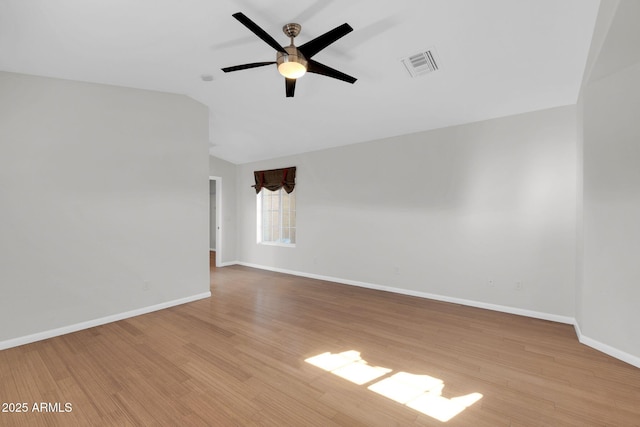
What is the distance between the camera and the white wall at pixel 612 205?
246 centimetres

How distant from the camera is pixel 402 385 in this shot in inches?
84.0

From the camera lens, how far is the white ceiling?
213 centimetres

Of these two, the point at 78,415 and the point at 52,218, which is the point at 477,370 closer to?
the point at 78,415

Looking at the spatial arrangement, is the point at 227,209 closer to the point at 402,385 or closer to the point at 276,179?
the point at 276,179

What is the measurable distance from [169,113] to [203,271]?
7.68 ft

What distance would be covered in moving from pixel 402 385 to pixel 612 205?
100 inches

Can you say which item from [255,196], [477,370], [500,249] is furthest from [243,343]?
[255,196]

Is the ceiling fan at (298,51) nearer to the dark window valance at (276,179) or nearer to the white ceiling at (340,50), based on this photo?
the white ceiling at (340,50)

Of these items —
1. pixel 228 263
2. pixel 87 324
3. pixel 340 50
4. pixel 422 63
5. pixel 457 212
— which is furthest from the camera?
pixel 228 263

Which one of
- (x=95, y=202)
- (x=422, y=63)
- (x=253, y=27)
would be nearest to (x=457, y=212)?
(x=422, y=63)

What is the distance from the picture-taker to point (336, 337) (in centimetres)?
297

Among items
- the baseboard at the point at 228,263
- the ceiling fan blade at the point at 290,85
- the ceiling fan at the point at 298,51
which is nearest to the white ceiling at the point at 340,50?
the ceiling fan at the point at 298,51

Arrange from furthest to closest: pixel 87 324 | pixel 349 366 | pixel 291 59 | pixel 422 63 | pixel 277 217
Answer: pixel 277 217 → pixel 87 324 → pixel 422 63 → pixel 349 366 → pixel 291 59

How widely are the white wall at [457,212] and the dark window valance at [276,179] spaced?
0.29 metres
